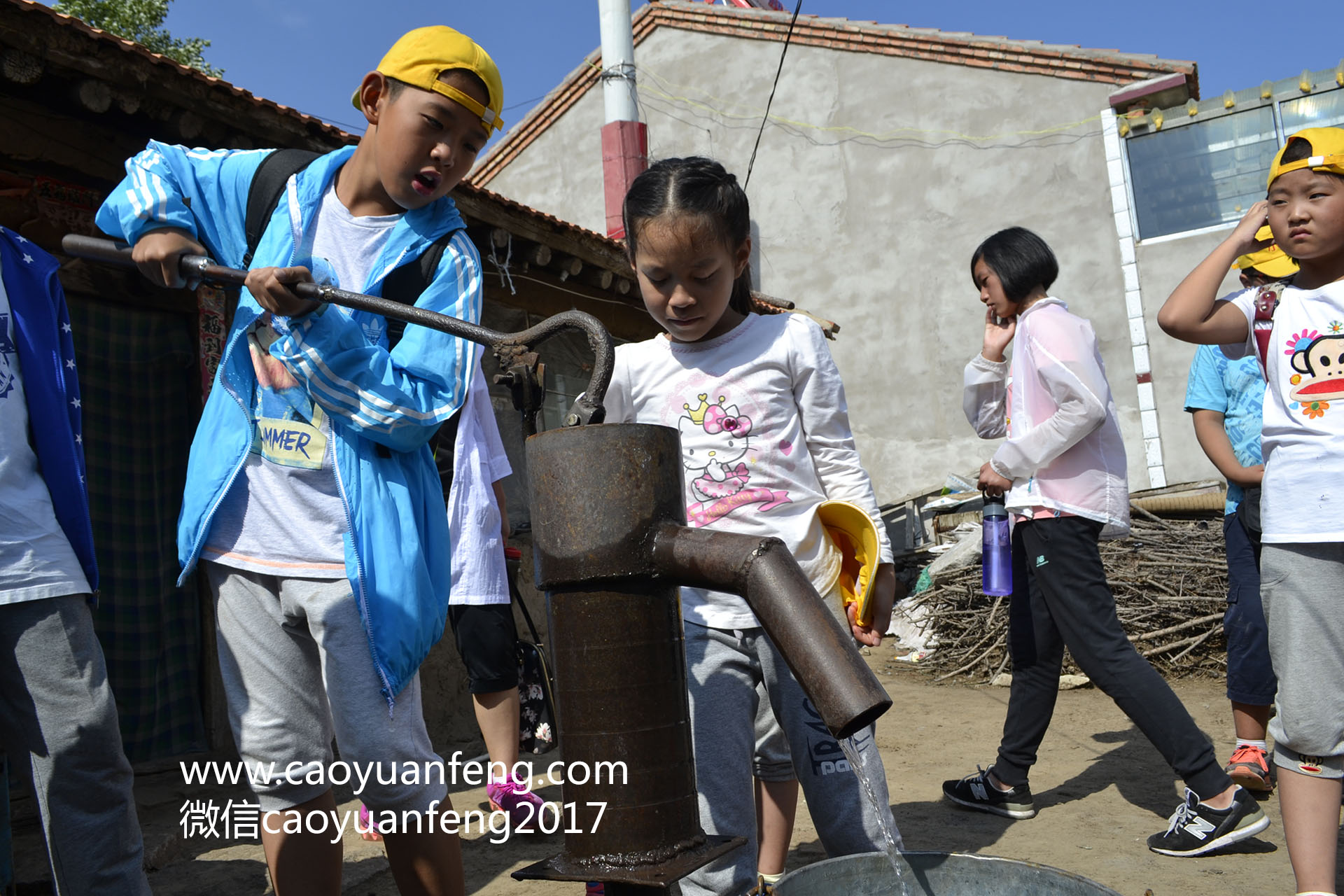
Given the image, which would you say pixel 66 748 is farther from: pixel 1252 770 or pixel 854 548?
pixel 1252 770

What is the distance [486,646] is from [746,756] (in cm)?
167

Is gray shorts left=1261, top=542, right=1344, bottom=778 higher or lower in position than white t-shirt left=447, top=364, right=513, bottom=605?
lower

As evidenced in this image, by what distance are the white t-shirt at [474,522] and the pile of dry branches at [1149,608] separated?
4.08 metres

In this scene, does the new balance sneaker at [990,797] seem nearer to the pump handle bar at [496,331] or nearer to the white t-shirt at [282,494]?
the white t-shirt at [282,494]

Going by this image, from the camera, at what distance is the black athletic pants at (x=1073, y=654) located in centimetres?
323

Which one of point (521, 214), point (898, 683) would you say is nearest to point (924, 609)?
point (898, 683)

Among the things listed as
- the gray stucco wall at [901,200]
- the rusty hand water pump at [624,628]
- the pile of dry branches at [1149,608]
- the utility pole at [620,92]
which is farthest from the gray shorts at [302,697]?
the gray stucco wall at [901,200]

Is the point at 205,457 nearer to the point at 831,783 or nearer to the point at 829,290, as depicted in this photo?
the point at 831,783

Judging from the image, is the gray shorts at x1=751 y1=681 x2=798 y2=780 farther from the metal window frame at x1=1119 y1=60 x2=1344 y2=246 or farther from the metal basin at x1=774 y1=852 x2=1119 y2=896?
the metal window frame at x1=1119 y1=60 x2=1344 y2=246

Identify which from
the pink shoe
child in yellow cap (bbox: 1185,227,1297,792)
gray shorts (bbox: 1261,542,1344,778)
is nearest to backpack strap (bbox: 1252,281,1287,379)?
gray shorts (bbox: 1261,542,1344,778)

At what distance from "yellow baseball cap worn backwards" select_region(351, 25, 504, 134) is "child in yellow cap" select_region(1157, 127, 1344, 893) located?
5.77 feet

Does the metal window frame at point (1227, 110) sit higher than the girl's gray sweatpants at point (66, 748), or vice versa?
the metal window frame at point (1227, 110)

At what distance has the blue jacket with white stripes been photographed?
1.92 m

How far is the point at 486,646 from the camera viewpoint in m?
3.63
